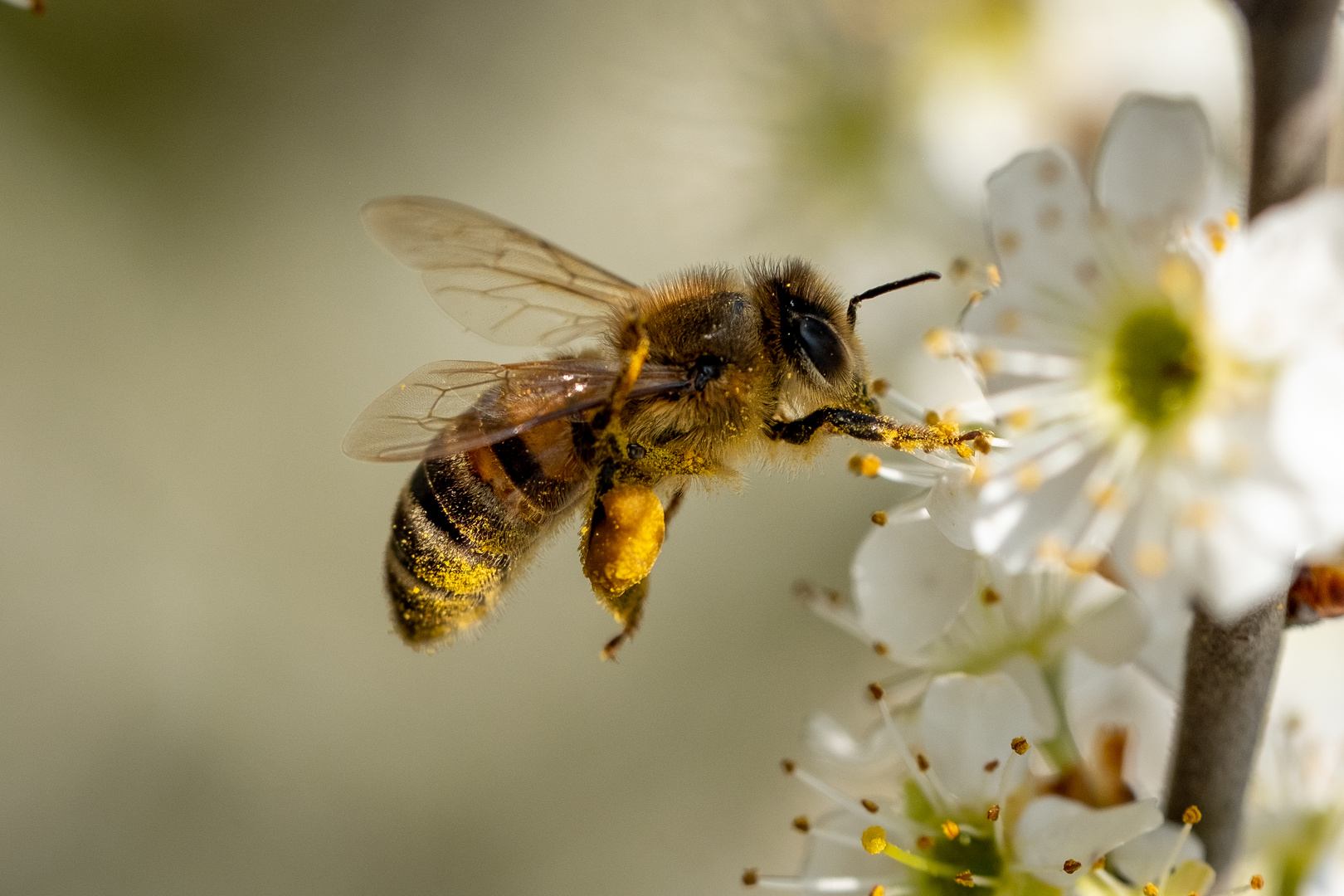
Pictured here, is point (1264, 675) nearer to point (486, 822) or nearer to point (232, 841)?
point (486, 822)

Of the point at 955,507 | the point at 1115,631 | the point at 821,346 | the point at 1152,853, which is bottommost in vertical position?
the point at 1152,853

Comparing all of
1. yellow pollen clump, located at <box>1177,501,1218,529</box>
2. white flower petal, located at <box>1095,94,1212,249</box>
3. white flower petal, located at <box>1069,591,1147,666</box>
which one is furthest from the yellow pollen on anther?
white flower petal, located at <box>1095,94,1212,249</box>

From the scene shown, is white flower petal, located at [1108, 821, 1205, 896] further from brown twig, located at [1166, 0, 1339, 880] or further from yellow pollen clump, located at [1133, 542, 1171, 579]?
yellow pollen clump, located at [1133, 542, 1171, 579]

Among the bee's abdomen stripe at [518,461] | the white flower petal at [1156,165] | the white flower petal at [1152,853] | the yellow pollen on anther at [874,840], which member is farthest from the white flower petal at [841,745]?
the white flower petal at [1156,165]

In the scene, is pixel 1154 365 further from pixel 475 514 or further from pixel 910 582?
pixel 475 514

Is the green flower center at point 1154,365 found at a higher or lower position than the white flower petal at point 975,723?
higher

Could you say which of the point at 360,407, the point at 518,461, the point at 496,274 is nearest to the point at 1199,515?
the point at 518,461

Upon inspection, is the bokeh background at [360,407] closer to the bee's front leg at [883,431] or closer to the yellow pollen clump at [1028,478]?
the bee's front leg at [883,431]

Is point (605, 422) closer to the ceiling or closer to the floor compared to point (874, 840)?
closer to the ceiling
